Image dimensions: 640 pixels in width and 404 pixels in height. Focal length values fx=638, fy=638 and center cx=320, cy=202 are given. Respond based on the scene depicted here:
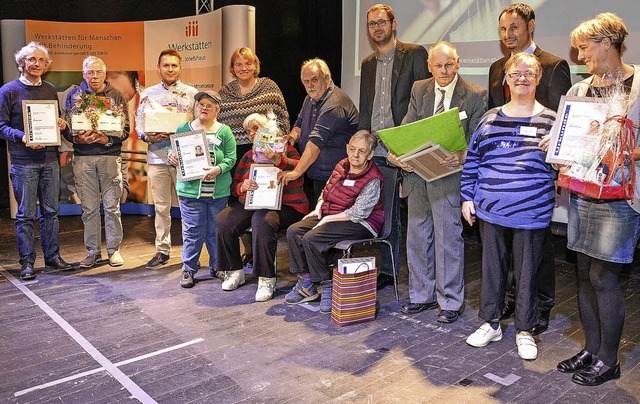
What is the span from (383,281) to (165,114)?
2.10 metres

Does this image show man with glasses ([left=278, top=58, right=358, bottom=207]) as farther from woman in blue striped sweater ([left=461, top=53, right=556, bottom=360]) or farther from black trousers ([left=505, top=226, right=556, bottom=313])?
black trousers ([left=505, top=226, right=556, bottom=313])

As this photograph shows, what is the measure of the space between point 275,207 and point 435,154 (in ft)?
Answer: 4.18

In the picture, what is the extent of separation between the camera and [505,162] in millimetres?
3254

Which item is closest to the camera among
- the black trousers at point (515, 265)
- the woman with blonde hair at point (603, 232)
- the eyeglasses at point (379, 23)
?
the woman with blonde hair at point (603, 232)

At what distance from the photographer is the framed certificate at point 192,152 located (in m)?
4.50

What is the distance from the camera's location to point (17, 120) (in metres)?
4.82

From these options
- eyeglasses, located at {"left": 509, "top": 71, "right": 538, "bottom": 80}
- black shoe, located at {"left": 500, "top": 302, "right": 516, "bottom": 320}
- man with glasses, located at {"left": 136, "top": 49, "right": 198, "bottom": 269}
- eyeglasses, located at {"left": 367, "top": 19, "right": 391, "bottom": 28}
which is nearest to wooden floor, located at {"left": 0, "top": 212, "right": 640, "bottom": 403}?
black shoe, located at {"left": 500, "top": 302, "right": 516, "bottom": 320}

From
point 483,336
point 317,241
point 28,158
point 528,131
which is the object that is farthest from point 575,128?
point 28,158

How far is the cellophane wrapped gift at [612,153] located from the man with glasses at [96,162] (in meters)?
3.64

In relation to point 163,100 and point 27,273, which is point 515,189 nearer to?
point 163,100

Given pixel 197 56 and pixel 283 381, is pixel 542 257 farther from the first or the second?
pixel 197 56

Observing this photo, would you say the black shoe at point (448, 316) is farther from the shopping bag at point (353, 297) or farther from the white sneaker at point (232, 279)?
the white sneaker at point (232, 279)

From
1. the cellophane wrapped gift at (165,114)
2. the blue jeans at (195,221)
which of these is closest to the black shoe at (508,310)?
the blue jeans at (195,221)

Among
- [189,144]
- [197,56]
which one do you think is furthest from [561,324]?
[197,56]
